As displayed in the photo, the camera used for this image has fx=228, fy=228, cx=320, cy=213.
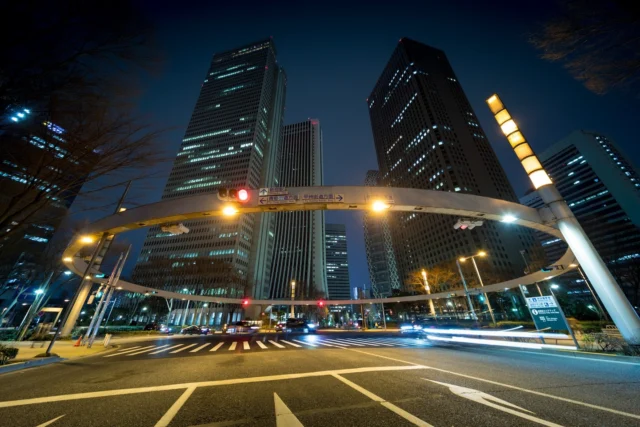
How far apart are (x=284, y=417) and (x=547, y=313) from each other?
45.4 feet

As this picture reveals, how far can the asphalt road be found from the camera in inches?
129

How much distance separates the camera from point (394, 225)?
398 feet

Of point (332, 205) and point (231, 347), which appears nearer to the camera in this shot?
point (332, 205)

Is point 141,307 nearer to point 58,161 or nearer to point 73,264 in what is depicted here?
point 73,264

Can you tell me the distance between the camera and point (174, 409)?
384cm

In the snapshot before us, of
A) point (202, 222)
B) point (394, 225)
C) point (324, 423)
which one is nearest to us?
point (324, 423)

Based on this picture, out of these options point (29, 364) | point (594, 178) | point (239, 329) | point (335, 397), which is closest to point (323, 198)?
point (335, 397)

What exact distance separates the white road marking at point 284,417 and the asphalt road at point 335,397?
0.01m

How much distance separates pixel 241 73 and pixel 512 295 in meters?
157

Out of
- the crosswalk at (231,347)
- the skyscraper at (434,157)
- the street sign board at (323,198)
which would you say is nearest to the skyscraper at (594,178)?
the skyscraper at (434,157)

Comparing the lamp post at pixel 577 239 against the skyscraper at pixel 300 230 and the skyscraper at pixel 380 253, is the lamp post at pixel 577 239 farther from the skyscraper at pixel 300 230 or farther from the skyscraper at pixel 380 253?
the skyscraper at pixel 380 253

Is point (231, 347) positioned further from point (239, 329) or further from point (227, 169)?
point (227, 169)

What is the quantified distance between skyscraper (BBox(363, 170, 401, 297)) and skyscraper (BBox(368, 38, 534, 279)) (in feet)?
44.3

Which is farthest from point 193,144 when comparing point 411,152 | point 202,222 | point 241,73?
point 411,152
